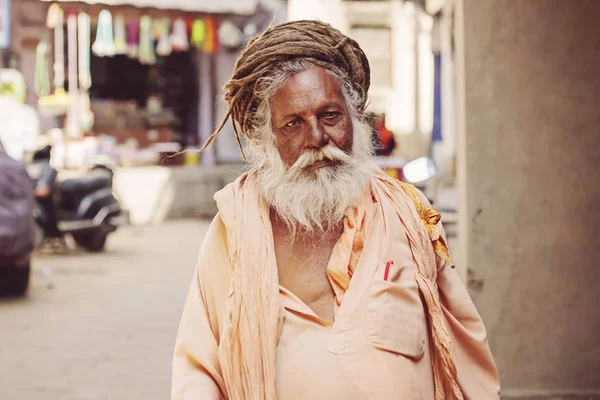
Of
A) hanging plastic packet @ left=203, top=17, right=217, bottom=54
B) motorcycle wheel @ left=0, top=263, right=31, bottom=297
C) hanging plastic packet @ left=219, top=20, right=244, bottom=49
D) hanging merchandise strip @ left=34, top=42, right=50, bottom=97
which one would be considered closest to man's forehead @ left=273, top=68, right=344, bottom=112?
motorcycle wheel @ left=0, top=263, right=31, bottom=297

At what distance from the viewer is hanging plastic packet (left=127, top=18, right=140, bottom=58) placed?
14510 mm

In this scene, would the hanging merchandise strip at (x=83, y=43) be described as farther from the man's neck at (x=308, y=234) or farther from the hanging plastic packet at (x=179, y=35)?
the man's neck at (x=308, y=234)

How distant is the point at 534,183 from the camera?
357cm

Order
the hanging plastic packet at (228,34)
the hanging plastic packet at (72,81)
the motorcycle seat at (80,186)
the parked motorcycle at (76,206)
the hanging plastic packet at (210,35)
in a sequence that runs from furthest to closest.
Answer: the hanging plastic packet at (228,34), the hanging plastic packet at (210,35), the hanging plastic packet at (72,81), the motorcycle seat at (80,186), the parked motorcycle at (76,206)

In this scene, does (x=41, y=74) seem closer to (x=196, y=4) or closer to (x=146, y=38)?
(x=146, y=38)

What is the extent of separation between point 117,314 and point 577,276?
13.3ft

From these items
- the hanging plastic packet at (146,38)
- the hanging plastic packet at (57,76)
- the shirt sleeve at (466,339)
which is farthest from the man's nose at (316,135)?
the hanging plastic packet at (146,38)

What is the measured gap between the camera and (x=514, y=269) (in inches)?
142

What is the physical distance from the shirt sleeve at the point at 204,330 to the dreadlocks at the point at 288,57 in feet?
1.36

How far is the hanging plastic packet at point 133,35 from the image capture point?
571 inches

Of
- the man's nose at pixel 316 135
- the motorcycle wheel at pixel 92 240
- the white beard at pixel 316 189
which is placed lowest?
the motorcycle wheel at pixel 92 240

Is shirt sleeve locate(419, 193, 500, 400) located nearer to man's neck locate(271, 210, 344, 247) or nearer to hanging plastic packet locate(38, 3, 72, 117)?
man's neck locate(271, 210, 344, 247)

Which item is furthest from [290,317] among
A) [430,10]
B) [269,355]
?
[430,10]

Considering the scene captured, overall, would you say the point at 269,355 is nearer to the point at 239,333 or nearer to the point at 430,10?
the point at 239,333
